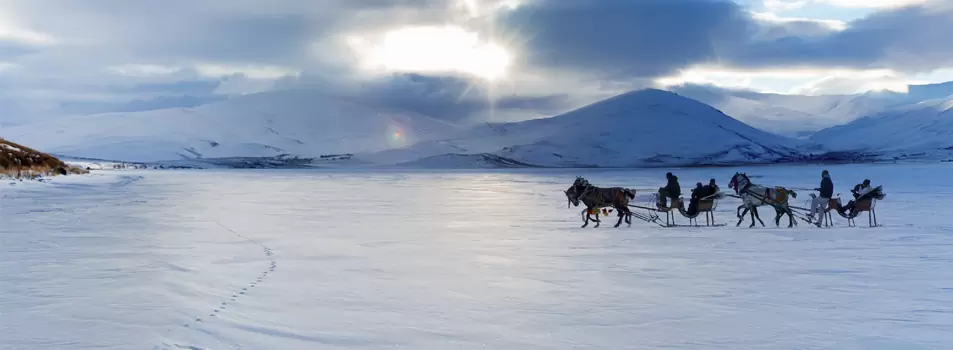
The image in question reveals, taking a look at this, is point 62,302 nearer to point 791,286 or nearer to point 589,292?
point 589,292

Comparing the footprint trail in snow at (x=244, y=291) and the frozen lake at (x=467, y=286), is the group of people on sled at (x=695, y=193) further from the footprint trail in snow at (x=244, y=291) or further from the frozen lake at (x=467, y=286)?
the footprint trail in snow at (x=244, y=291)

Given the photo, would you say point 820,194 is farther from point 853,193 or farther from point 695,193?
point 695,193

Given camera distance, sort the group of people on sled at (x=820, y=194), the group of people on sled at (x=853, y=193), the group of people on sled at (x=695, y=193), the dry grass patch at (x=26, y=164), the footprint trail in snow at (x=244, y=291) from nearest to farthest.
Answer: the footprint trail in snow at (x=244, y=291), the group of people on sled at (x=853, y=193), the group of people on sled at (x=820, y=194), the group of people on sled at (x=695, y=193), the dry grass patch at (x=26, y=164)

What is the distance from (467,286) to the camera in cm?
956

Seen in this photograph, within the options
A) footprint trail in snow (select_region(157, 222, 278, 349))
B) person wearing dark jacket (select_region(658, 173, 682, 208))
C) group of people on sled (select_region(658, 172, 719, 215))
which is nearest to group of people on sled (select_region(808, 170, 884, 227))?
group of people on sled (select_region(658, 172, 719, 215))

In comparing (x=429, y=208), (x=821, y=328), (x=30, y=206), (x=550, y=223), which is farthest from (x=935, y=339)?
(x=30, y=206)

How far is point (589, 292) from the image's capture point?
29.9 ft

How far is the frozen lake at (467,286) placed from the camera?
6.88 m

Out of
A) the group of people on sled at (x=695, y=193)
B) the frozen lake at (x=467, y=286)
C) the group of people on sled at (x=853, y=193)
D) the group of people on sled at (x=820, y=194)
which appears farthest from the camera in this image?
the group of people on sled at (x=695, y=193)

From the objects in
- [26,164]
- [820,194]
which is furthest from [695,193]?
[26,164]

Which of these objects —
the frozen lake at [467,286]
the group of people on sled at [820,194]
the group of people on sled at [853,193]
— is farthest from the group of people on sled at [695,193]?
the group of people on sled at [853,193]

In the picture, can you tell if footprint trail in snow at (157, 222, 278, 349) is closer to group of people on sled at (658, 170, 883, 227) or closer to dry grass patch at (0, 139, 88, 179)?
group of people on sled at (658, 170, 883, 227)

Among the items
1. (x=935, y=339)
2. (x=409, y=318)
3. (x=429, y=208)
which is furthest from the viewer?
(x=429, y=208)

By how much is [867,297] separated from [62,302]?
336 inches
